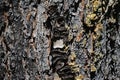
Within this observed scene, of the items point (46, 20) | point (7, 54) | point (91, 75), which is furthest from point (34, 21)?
point (91, 75)

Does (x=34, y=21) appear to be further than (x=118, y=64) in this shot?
No

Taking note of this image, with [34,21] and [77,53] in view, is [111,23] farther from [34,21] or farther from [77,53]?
[34,21]

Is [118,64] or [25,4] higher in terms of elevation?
[25,4]

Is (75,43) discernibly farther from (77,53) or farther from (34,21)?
(34,21)

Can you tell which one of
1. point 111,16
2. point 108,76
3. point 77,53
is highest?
point 111,16

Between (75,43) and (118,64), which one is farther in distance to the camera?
(118,64)

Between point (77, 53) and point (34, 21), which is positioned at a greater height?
point (34, 21)

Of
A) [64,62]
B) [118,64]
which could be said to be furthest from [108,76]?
[64,62]
